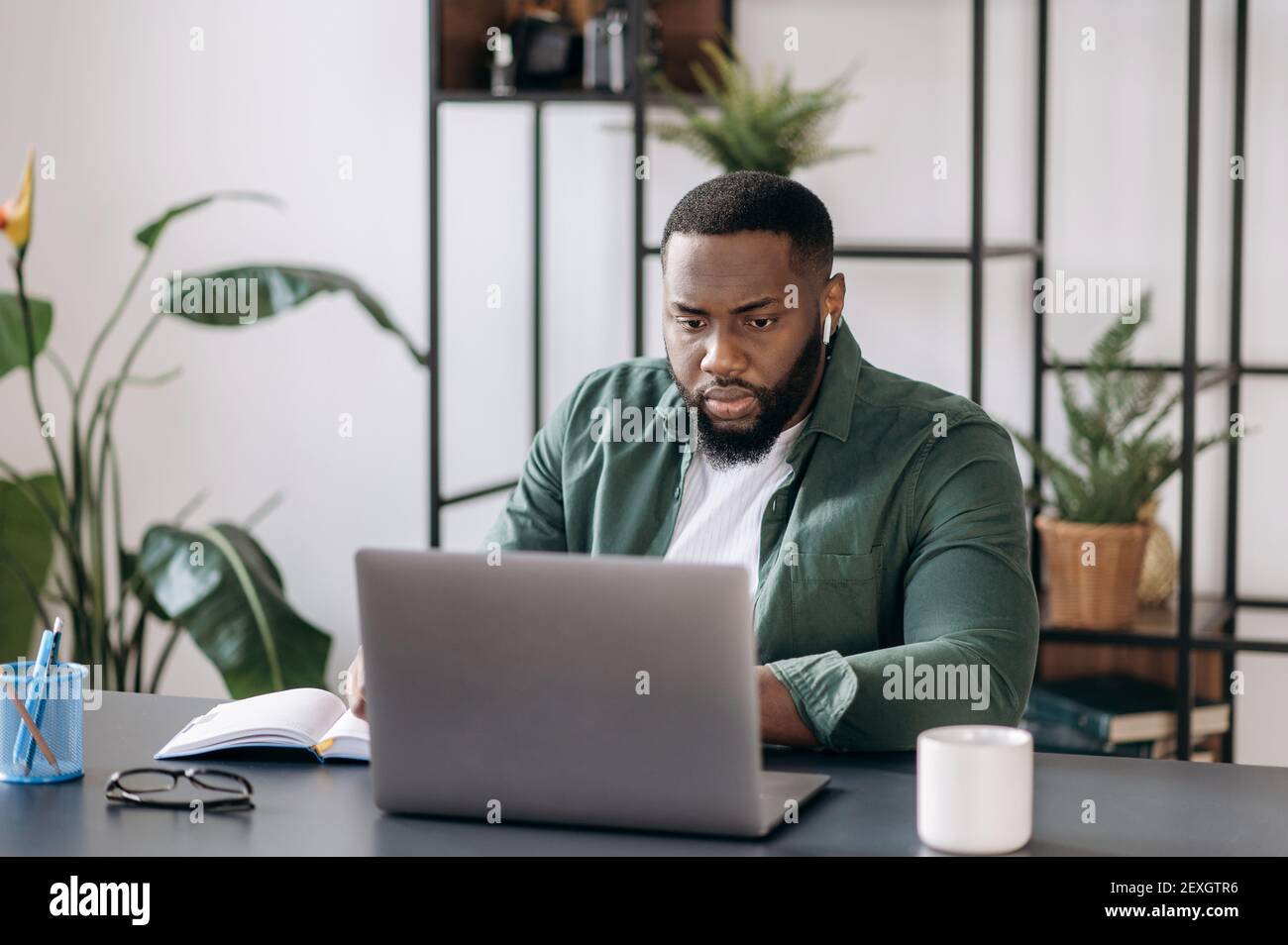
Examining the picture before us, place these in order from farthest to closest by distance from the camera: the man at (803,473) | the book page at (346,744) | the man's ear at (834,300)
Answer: the man's ear at (834,300), the man at (803,473), the book page at (346,744)

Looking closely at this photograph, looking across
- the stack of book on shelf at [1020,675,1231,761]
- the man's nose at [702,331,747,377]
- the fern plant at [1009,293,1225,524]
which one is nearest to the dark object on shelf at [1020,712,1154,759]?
the stack of book on shelf at [1020,675,1231,761]

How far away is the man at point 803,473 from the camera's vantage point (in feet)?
5.79

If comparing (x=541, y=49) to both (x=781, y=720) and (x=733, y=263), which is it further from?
(x=781, y=720)

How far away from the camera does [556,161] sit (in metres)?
3.40

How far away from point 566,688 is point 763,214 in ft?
2.74

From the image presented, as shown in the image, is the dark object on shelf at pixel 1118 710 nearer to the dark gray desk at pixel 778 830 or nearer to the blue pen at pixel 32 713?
the dark gray desk at pixel 778 830

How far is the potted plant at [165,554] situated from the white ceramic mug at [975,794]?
5.93 feet

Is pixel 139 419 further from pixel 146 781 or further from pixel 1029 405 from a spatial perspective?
pixel 146 781

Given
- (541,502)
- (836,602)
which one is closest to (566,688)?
(836,602)

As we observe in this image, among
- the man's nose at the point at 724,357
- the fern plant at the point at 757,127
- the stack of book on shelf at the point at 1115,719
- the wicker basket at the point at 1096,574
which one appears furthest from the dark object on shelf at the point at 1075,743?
the man's nose at the point at 724,357

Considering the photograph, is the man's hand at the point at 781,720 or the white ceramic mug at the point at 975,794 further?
the man's hand at the point at 781,720
